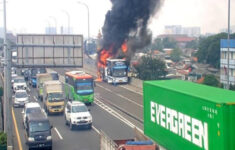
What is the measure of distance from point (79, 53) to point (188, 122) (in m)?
13.6

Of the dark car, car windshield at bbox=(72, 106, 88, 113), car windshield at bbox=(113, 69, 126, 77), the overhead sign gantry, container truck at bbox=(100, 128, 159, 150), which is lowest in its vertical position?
the dark car

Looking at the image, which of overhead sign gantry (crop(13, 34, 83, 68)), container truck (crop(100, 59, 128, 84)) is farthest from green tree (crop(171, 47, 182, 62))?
overhead sign gantry (crop(13, 34, 83, 68))

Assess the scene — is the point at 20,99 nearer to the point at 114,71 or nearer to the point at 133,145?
the point at 114,71

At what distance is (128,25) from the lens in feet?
195

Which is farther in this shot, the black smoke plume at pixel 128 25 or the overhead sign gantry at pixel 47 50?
the black smoke plume at pixel 128 25

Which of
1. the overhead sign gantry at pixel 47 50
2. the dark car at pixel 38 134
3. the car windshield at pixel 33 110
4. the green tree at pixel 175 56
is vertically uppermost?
the overhead sign gantry at pixel 47 50

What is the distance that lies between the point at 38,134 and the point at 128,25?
122 ft

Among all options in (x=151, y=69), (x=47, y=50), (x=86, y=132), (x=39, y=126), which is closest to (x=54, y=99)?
(x=86, y=132)

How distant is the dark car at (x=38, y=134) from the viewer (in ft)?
78.1

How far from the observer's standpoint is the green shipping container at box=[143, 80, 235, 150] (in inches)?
456

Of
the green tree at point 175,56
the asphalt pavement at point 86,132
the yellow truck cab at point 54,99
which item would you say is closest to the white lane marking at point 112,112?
the asphalt pavement at point 86,132

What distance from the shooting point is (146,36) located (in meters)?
60.6

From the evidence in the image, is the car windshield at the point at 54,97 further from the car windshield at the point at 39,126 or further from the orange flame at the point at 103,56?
the orange flame at the point at 103,56

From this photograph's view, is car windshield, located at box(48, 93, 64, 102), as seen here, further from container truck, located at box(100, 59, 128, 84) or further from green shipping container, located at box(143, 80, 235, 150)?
container truck, located at box(100, 59, 128, 84)
